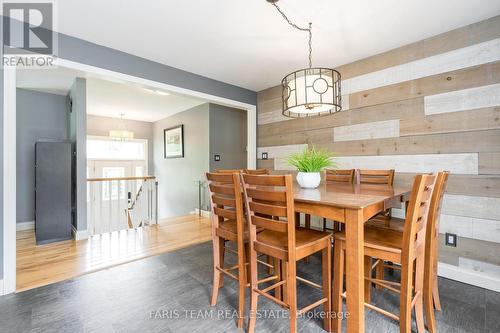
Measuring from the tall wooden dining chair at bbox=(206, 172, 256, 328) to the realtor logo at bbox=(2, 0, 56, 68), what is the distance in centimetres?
205

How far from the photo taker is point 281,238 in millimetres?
1575

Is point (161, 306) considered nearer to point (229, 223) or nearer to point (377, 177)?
point (229, 223)

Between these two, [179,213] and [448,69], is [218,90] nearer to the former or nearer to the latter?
[448,69]

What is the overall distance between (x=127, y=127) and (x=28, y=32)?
471 cm

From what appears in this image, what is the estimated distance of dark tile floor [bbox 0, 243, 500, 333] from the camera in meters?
1.63

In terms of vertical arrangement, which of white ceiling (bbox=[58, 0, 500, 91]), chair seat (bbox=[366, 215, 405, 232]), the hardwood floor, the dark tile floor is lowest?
the dark tile floor

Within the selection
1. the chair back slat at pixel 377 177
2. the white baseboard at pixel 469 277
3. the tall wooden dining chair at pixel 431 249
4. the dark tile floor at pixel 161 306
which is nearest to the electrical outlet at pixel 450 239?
the white baseboard at pixel 469 277

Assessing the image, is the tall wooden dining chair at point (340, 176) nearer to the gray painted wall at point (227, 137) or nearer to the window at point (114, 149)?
the gray painted wall at point (227, 137)

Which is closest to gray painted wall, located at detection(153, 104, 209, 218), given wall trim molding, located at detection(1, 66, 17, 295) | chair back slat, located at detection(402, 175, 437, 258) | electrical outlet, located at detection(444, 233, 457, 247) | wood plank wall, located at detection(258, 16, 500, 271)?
wood plank wall, located at detection(258, 16, 500, 271)

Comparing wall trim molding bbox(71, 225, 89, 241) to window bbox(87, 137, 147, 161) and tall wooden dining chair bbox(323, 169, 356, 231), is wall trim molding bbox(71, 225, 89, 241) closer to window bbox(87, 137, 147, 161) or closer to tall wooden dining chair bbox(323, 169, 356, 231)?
window bbox(87, 137, 147, 161)

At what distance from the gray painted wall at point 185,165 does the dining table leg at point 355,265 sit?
3.86 meters

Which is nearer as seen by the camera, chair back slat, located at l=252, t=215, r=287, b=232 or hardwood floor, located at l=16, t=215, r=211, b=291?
chair back slat, located at l=252, t=215, r=287, b=232

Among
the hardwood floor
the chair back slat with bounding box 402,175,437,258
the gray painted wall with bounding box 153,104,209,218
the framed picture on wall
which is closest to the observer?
the chair back slat with bounding box 402,175,437,258

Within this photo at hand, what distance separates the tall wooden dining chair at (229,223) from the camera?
161cm
